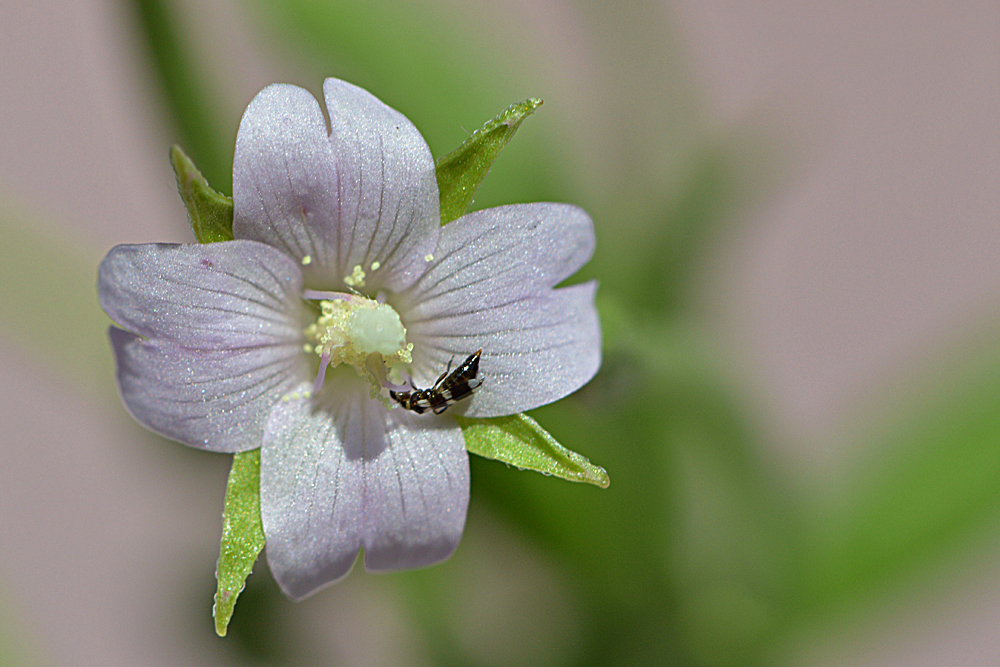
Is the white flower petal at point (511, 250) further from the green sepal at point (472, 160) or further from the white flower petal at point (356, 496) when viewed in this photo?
the white flower petal at point (356, 496)

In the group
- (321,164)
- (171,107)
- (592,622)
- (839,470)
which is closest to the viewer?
(321,164)

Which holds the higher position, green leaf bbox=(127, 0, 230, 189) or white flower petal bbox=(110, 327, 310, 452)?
green leaf bbox=(127, 0, 230, 189)

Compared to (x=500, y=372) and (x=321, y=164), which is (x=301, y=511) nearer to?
(x=500, y=372)

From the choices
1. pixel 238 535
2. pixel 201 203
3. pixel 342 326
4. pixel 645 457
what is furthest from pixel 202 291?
pixel 645 457

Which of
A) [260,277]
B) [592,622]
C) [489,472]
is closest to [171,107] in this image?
[260,277]

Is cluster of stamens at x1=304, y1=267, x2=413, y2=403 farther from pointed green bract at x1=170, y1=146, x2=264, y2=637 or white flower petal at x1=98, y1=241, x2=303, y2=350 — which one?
pointed green bract at x1=170, y1=146, x2=264, y2=637

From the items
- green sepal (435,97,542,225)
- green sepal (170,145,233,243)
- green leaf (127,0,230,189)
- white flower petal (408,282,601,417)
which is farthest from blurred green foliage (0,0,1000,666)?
green sepal (170,145,233,243)
